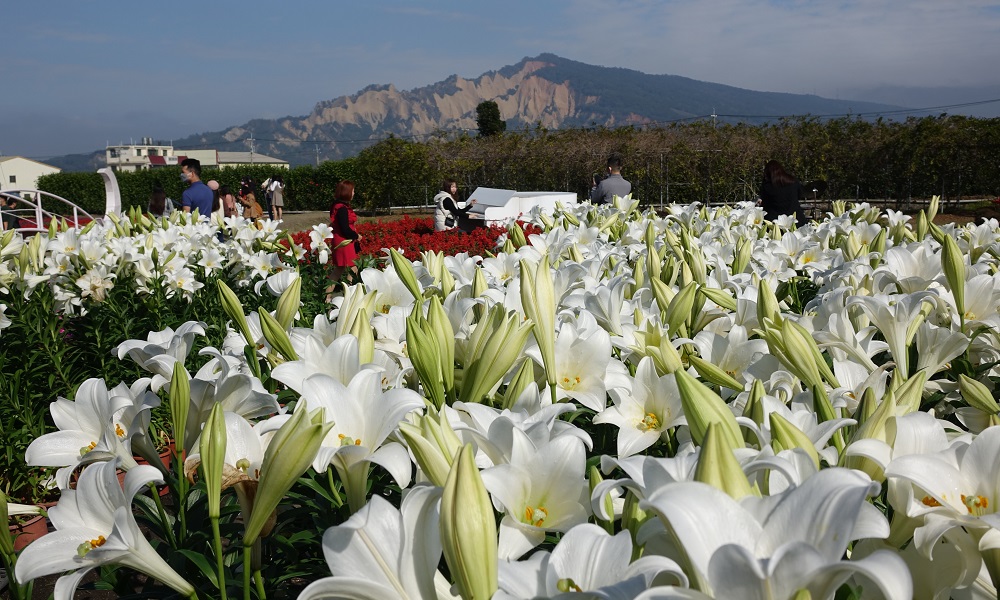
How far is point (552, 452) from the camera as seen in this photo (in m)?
0.98

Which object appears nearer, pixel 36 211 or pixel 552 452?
pixel 552 452

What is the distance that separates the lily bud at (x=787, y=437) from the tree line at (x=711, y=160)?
20097mm

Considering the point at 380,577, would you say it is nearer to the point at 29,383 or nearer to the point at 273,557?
the point at 273,557

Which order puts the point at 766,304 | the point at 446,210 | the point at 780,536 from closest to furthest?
the point at 780,536 < the point at 766,304 < the point at 446,210

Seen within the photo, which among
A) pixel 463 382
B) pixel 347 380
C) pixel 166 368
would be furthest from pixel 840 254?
pixel 166 368

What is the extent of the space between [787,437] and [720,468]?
230 millimetres

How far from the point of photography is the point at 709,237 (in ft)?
11.3

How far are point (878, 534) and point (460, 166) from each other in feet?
81.8

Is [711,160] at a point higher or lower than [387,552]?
higher

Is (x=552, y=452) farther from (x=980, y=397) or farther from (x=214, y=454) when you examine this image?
(x=980, y=397)

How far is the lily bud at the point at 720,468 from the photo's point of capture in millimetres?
780

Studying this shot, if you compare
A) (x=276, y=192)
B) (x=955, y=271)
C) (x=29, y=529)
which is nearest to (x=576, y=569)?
(x=955, y=271)

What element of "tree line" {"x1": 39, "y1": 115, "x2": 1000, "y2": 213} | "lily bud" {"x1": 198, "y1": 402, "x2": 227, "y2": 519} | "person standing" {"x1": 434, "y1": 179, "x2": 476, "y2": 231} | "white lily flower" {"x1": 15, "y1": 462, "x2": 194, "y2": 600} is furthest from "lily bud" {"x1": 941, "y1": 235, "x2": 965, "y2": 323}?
"tree line" {"x1": 39, "y1": 115, "x2": 1000, "y2": 213}

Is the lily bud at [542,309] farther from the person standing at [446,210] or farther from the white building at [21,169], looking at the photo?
the white building at [21,169]
